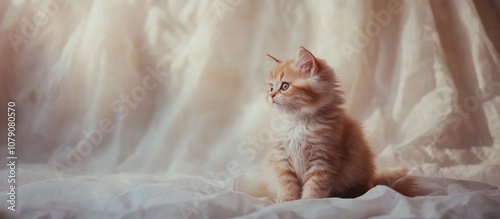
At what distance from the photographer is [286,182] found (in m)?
1.26

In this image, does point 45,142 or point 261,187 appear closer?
point 261,187

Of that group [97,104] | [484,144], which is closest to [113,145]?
[97,104]

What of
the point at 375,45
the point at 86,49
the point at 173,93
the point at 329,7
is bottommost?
the point at 173,93

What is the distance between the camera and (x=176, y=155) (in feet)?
5.24

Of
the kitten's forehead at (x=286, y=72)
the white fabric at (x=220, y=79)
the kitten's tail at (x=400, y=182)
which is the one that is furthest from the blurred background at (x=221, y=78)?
the kitten's forehead at (x=286, y=72)

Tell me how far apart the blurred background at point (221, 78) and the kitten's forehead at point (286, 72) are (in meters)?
0.29

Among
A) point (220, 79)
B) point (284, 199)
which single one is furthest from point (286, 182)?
point (220, 79)

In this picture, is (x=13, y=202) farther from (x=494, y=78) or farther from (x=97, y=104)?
(x=494, y=78)

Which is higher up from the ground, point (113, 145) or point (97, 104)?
point (97, 104)

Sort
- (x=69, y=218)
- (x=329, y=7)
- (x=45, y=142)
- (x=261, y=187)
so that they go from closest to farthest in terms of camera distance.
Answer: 1. (x=69, y=218)
2. (x=261, y=187)
3. (x=45, y=142)
4. (x=329, y=7)

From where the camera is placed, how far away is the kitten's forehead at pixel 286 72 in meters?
1.25

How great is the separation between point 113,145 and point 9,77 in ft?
1.22

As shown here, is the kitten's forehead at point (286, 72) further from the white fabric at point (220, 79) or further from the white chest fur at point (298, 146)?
the white fabric at point (220, 79)

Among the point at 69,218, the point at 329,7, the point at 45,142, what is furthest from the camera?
the point at 329,7
